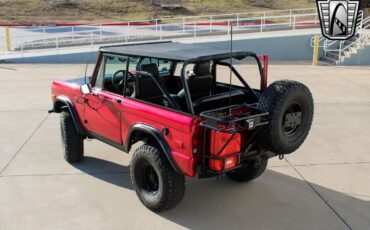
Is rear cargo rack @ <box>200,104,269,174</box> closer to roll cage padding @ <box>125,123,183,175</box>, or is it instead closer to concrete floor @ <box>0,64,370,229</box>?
roll cage padding @ <box>125,123,183,175</box>

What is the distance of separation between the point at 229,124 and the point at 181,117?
0.48 m

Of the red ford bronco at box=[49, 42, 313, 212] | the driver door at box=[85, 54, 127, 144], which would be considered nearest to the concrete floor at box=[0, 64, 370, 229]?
the red ford bronco at box=[49, 42, 313, 212]

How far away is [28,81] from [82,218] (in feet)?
30.0

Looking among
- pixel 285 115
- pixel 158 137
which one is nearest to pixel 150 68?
pixel 158 137

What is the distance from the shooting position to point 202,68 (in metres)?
4.85

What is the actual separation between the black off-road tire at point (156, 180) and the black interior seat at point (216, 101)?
24.4 inches

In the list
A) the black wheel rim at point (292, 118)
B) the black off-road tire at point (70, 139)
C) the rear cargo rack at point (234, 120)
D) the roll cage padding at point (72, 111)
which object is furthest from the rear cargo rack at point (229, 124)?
the black off-road tire at point (70, 139)

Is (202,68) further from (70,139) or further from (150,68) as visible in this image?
(70,139)

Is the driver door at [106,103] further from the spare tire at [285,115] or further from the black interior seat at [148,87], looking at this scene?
the spare tire at [285,115]

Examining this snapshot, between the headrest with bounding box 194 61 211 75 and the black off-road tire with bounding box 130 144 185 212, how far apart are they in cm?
103

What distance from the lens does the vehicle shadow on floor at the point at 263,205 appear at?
4355 millimetres

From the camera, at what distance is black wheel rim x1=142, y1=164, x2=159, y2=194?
459 centimetres

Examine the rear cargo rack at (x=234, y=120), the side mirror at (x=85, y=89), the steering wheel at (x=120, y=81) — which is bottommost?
the rear cargo rack at (x=234, y=120)

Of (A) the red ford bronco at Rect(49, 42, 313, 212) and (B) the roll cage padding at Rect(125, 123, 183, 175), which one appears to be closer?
(A) the red ford bronco at Rect(49, 42, 313, 212)
